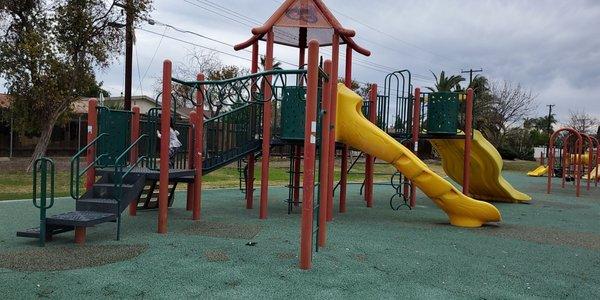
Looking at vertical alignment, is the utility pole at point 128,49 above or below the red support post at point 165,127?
above

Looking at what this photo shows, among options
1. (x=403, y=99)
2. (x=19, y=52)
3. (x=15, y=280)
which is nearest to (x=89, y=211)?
(x=15, y=280)

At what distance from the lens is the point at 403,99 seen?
10.3m

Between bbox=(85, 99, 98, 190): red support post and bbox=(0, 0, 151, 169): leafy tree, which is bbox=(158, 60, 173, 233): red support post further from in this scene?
bbox=(0, 0, 151, 169): leafy tree

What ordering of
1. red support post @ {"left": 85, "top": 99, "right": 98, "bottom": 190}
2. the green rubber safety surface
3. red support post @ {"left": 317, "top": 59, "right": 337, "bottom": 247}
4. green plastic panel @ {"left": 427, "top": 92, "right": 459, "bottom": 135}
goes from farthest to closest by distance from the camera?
green plastic panel @ {"left": 427, "top": 92, "right": 459, "bottom": 135}, red support post @ {"left": 85, "top": 99, "right": 98, "bottom": 190}, red support post @ {"left": 317, "top": 59, "right": 337, "bottom": 247}, the green rubber safety surface

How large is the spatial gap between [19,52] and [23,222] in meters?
10.5

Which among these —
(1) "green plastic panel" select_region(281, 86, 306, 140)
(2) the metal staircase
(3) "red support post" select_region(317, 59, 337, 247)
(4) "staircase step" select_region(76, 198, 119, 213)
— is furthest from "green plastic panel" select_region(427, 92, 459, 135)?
(4) "staircase step" select_region(76, 198, 119, 213)

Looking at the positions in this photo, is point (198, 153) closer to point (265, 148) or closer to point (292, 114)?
point (265, 148)

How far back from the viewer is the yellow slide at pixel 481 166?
11781 millimetres

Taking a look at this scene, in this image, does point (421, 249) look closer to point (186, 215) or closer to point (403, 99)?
point (186, 215)

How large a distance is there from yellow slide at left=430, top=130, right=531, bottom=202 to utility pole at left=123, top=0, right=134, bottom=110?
10847mm

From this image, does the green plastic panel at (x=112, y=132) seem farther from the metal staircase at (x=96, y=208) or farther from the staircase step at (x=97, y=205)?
the staircase step at (x=97, y=205)

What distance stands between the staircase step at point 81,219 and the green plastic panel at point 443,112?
21.9 ft

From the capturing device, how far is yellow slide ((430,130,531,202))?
1178cm

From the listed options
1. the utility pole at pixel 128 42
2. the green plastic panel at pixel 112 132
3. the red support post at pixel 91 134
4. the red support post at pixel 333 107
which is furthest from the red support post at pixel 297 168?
the utility pole at pixel 128 42
